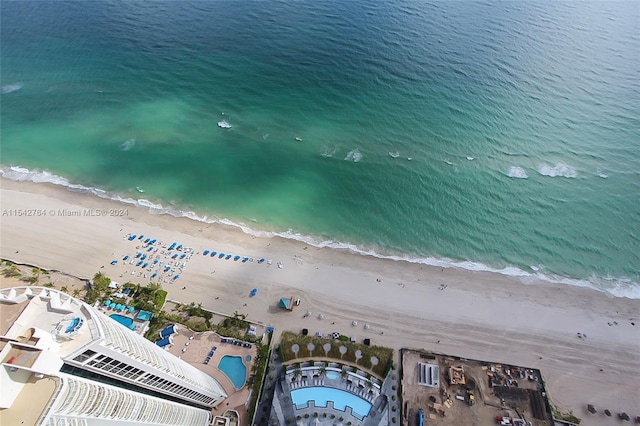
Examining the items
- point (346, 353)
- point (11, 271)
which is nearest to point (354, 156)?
point (346, 353)

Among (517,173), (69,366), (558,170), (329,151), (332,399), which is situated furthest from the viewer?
(329,151)

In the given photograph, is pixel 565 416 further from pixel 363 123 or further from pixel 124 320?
pixel 363 123

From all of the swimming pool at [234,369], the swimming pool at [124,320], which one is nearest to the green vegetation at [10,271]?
the swimming pool at [124,320]

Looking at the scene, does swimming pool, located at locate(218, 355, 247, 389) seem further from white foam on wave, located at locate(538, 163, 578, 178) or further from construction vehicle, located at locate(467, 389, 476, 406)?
white foam on wave, located at locate(538, 163, 578, 178)

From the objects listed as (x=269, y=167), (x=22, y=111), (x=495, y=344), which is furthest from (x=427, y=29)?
(x=22, y=111)

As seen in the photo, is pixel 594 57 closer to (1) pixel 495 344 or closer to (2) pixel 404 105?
(2) pixel 404 105

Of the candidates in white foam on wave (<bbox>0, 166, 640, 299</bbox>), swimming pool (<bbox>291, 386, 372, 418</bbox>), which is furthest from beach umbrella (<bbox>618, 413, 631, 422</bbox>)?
swimming pool (<bbox>291, 386, 372, 418</bbox>)
